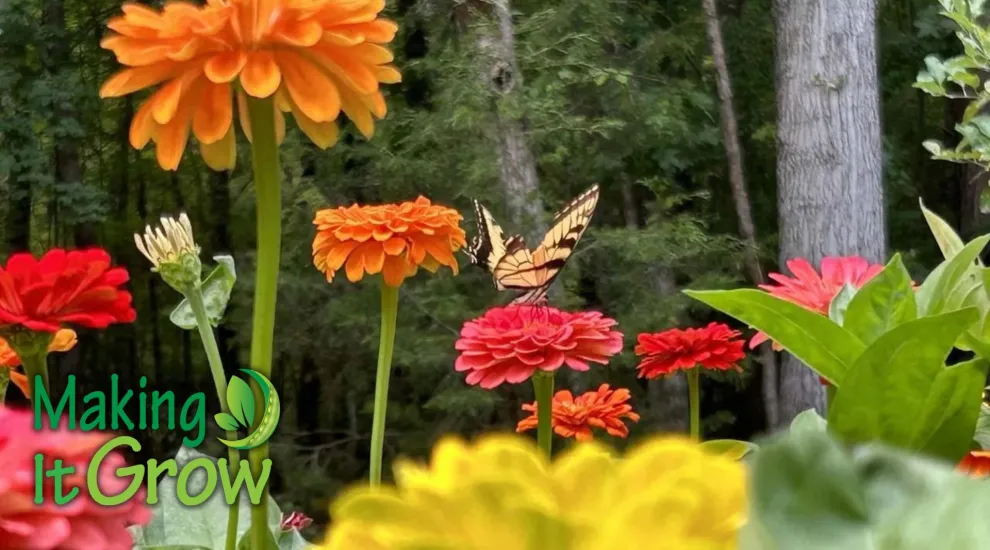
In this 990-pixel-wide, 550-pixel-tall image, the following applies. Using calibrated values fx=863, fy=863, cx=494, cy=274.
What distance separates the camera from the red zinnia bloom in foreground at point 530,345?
463mm

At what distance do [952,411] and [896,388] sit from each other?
2 cm

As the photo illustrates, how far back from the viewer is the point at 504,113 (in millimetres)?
1787

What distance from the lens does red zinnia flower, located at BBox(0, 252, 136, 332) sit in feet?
1.06

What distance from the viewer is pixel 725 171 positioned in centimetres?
238

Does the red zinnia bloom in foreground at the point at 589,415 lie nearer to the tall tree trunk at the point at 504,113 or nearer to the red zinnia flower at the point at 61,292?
the red zinnia flower at the point at 61,292

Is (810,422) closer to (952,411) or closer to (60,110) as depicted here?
(952,411)

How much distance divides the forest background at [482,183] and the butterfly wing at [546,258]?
877mm

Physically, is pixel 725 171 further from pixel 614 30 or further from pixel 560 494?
pixel 560 494

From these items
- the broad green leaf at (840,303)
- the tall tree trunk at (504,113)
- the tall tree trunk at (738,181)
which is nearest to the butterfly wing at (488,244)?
the broad green leaf at (840,303)

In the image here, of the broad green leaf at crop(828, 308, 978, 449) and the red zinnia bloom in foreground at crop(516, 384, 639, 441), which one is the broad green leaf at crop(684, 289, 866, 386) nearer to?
the broad green leaf at crop(828, 308, 978, 449)

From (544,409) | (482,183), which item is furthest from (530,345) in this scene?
(482,183)

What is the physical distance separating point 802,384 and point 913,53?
1143mm

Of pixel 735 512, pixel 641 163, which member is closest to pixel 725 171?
pixel 641 163

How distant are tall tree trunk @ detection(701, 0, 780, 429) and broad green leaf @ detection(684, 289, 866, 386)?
1903mm
